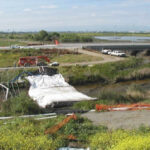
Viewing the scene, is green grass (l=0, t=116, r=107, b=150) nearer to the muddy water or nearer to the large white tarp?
the large white tarp

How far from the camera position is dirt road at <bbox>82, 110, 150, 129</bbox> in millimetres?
12797

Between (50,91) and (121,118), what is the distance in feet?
27.5

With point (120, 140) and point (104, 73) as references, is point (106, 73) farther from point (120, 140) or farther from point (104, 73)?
point (120, 140)

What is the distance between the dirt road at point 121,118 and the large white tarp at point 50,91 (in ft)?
12.7

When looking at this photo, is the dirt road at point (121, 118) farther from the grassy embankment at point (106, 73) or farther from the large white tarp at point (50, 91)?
the grassy embankment at point (106, 73)

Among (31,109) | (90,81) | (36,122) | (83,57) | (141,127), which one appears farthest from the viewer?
(83,57)

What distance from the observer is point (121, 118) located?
1389 cm

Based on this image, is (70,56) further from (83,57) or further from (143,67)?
(143,67)

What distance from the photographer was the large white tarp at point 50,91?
18.1 meters

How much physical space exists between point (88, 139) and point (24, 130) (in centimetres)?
307

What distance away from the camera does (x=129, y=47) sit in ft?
173

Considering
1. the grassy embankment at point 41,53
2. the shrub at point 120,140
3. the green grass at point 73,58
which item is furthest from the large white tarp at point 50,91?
the green grass at point 73,58

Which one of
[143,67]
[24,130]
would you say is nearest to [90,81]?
[143,67]

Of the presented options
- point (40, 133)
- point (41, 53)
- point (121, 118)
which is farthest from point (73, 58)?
point (40, 133)
